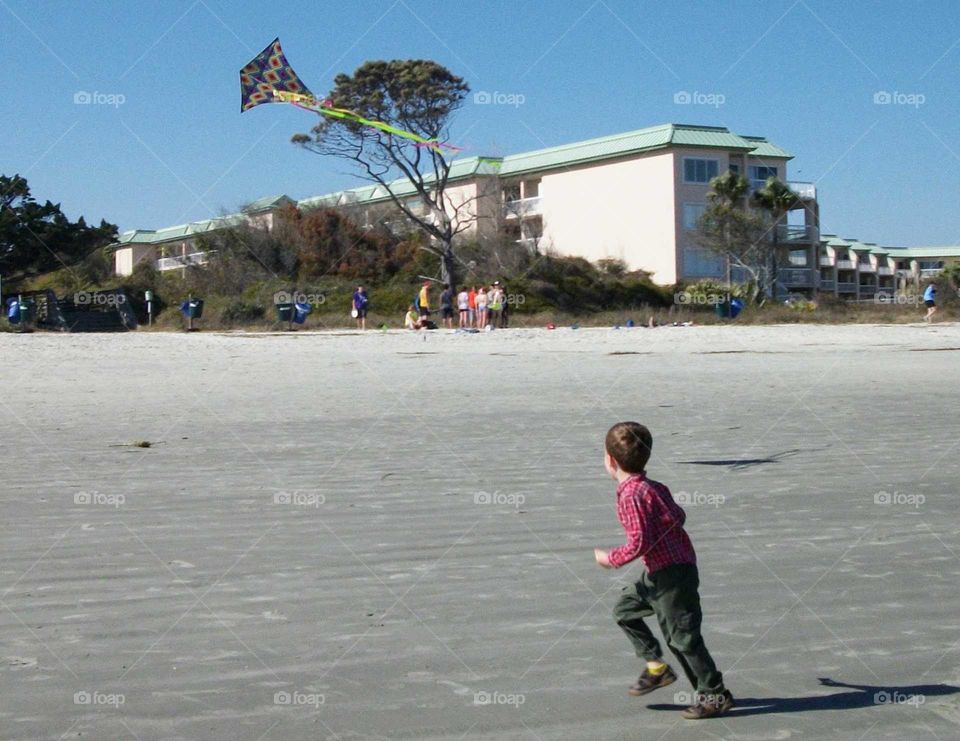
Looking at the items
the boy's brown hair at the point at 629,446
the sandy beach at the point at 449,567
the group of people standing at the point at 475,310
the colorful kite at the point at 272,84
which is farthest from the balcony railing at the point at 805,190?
the boy's brown hair at the point at 629,446

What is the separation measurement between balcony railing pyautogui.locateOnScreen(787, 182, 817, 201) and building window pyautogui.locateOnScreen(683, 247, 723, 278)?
616cm

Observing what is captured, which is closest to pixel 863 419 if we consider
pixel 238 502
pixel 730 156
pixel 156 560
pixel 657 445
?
pixel 657 445

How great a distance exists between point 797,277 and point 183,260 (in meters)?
32.3

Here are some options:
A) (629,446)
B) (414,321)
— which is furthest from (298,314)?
(629,446)

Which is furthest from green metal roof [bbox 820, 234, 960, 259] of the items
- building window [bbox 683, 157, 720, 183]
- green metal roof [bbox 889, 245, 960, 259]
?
building window [bbox 683, 157, 720, 183]

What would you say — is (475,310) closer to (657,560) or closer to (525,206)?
(525,206)

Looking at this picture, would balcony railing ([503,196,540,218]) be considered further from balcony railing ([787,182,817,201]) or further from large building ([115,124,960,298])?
balcony railing ([787,182,817,201])

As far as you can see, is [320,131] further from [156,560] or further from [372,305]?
[156,560]

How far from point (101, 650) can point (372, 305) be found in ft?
148

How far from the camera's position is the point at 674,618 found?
14.0ft

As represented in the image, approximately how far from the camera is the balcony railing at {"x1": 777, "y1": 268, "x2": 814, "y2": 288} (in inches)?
2530

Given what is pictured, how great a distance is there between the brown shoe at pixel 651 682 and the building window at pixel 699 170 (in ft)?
190

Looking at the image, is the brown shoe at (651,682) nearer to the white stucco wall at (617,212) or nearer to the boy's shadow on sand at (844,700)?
the boy's shadow on sand at (844,700)

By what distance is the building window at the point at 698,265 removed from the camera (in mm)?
59406
